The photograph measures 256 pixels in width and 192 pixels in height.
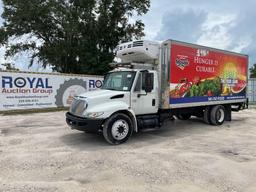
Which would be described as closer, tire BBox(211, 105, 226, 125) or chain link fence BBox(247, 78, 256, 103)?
tire BBox(211, 105, 226, 125)

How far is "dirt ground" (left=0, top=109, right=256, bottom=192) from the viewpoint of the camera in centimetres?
519

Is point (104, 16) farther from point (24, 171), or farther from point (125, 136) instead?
point (24, 171)

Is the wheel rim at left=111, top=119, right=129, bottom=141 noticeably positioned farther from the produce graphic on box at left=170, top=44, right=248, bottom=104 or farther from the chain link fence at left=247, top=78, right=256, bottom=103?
the chain link fence at left=247, top=78, right=256, bottom=103

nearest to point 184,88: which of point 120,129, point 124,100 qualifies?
point 124,100

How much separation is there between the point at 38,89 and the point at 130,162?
11997 mm

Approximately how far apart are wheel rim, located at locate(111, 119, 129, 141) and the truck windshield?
3.61 feet

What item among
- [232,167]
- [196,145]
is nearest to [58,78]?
[196,145]

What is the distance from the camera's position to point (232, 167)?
6.25 m

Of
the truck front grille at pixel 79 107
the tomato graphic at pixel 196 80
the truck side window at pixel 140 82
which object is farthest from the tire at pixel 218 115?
the truck front grille at pixel 79 107

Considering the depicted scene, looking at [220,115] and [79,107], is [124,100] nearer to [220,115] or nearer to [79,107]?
[79,107]

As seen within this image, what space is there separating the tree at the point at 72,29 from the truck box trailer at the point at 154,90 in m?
18.1

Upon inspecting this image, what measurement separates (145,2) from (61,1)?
9.24 m

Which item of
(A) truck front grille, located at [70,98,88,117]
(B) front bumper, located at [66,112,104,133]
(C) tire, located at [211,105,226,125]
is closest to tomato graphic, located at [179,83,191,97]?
(C) tire, located at [211,105,226,125]

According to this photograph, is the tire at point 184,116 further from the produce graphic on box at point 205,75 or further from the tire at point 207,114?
the produce graphic on box at point 205,75
